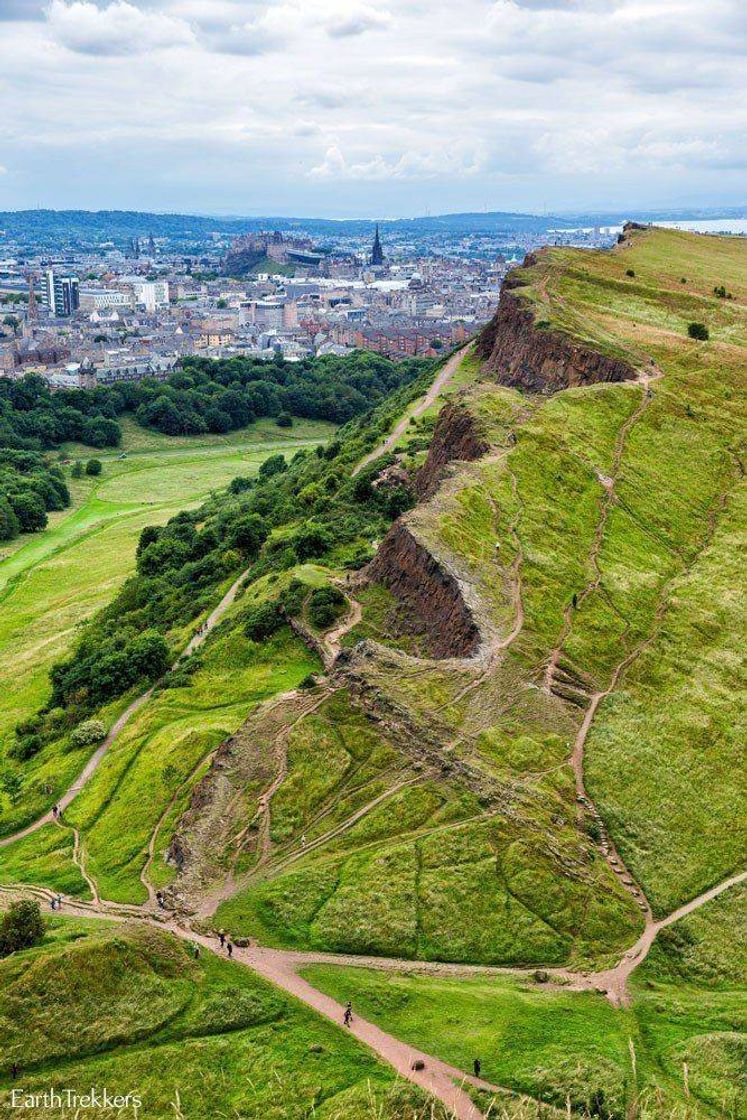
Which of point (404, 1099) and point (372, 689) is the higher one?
point (372, 689)

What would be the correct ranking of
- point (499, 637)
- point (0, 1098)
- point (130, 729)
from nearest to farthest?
point (0, 1098) < point (499, 637) < point (130, 729)

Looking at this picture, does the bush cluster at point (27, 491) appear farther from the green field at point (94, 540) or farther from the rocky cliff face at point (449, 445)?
the rocky cliff face at point (449, 445)

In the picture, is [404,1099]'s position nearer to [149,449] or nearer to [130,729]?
[130,729]

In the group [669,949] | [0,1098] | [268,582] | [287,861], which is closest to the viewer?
[0,1098]

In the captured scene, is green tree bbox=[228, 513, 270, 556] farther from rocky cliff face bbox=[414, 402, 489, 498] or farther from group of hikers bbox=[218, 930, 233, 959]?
group of hikers bbox=[218, 930, 233, 959]

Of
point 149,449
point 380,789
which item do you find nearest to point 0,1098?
point 380,789

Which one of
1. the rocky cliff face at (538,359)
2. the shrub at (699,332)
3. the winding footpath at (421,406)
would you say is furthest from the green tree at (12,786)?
the shrub at (699,332)

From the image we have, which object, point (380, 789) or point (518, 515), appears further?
point (518, 515)

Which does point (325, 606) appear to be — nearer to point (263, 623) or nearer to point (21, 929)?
point (263, 623)
